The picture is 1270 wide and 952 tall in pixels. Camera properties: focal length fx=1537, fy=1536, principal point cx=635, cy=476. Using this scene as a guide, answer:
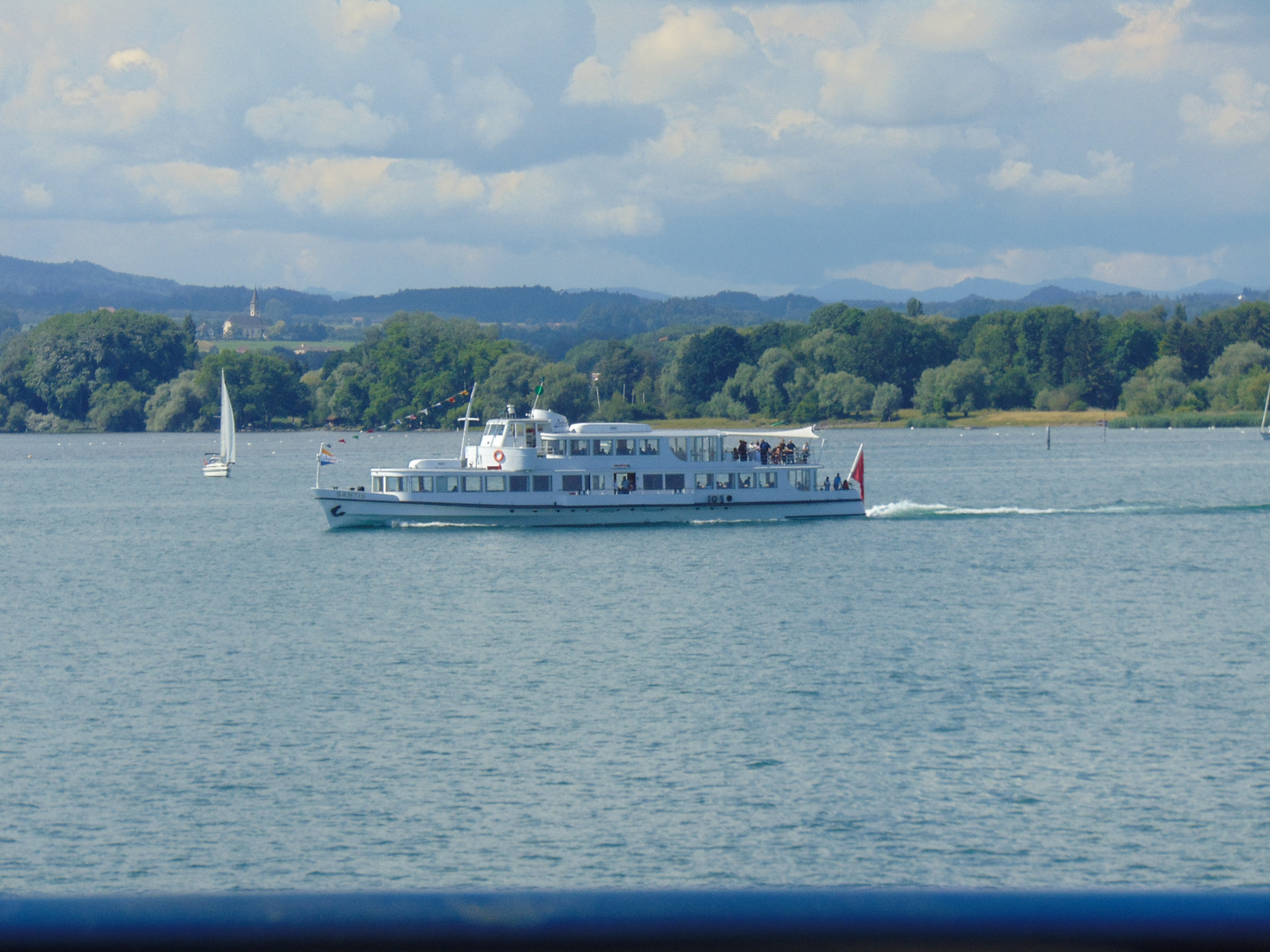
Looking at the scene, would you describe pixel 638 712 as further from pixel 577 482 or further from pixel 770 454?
pixel 770 454

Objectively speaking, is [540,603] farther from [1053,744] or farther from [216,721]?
[1053,744]

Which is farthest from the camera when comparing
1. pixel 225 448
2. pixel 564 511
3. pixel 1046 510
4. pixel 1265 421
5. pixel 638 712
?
pixel 1265 421

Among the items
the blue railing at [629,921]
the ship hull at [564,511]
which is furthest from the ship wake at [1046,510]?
the blue railing at [629,921]

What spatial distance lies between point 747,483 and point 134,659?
41.7 m

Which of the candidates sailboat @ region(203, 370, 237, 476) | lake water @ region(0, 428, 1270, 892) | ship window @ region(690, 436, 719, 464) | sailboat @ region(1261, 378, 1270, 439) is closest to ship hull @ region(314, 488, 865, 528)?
lake water @ region(0, 428, 1270, 892)

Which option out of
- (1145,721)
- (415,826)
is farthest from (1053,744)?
(415,826)

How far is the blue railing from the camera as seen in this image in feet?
7.97

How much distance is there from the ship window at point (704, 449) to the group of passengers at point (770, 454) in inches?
69.5

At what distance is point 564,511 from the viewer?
76.9m

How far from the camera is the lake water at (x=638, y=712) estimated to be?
2341 cm

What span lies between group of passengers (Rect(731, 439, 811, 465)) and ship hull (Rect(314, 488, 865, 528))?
2490 mm

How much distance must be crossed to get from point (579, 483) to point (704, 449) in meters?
6.59

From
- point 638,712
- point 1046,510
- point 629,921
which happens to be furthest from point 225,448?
point 629,921

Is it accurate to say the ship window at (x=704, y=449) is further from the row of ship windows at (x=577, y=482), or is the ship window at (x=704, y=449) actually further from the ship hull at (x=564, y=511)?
the ship hull at (x=564, y=511)
